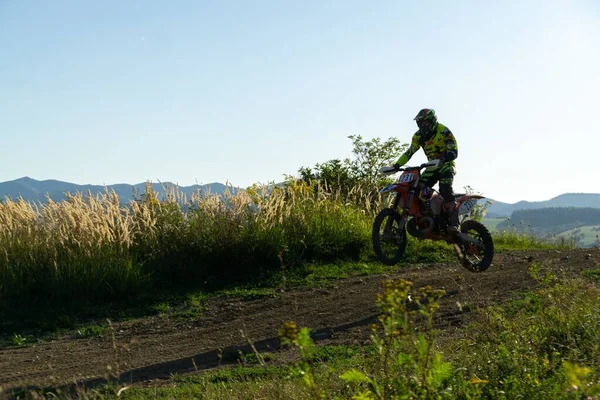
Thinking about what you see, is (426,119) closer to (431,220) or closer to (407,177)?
(407,177)

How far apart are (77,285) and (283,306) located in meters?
3.12

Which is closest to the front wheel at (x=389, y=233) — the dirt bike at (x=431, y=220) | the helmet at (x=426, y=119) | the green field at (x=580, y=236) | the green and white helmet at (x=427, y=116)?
the dirt bike at (x=431, y=220)

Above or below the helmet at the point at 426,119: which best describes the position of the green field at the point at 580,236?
below

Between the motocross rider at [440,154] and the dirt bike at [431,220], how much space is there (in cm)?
10

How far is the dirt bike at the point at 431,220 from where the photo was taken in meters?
10.6

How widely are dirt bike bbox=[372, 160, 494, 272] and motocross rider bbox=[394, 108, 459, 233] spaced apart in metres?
0.10

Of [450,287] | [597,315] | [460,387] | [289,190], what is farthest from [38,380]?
[289,190]

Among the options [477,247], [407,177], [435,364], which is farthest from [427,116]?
[435,364]

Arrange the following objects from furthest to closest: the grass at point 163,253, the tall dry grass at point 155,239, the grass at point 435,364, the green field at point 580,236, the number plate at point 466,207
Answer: the green field at point 580,236 → the number plate at point 466,207 → the tall dry grass at point 155,239 → the grass at point 163,253 → the grass at point 435,364

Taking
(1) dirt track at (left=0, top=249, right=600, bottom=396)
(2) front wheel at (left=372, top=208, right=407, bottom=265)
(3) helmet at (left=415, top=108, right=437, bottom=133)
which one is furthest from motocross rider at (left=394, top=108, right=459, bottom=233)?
(1) dirt track at (left=0, top=249, right=600, bottom=396)

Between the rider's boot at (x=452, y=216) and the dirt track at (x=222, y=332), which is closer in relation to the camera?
the dirt track at (x=222, y=332)

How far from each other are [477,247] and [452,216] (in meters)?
0.63

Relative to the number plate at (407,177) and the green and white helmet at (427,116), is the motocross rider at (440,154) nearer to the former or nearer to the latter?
the green and white helmet at (427,116)

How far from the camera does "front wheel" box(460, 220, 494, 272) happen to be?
10.6 m
